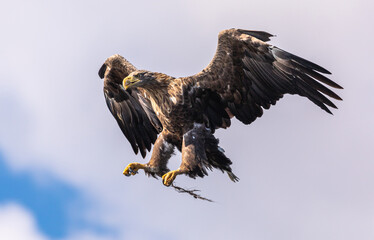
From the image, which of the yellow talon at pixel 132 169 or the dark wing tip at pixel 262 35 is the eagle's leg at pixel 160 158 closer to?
the yellow talon at pixel 132 169

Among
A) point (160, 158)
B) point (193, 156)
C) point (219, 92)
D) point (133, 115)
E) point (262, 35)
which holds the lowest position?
point (193, 156)

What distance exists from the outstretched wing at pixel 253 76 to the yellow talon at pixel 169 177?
5.15 feet

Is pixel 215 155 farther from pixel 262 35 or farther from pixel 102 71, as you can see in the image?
pixel 102 71

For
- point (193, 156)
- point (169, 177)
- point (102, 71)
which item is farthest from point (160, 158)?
point (102, 71)

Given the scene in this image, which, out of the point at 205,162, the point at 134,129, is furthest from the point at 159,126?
the point at 205,162

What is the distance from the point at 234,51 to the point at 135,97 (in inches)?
115

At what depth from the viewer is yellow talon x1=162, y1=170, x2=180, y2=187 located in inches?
615

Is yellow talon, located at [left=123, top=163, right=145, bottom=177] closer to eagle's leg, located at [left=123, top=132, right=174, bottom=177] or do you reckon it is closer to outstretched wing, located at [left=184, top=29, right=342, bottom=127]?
eagle's leg, located at [left=123, top=132, right=174, bottom=177]

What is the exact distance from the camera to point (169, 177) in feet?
51.5

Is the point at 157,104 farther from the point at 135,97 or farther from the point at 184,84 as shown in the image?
the point at 135,97

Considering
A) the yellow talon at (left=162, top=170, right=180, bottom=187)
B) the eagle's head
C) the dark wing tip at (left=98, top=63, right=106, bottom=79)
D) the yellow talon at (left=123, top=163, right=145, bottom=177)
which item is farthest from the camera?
the dark wing tip at (left=98, top=63, right=106, bottom=79)

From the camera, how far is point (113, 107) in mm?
18875

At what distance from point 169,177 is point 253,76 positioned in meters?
2.47

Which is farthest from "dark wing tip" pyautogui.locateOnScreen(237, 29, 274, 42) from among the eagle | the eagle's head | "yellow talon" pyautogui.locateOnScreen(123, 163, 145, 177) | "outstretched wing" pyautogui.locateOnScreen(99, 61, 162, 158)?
"yellow talon" pyautogui.locateOnScreen(123, 163, 145, 177)
